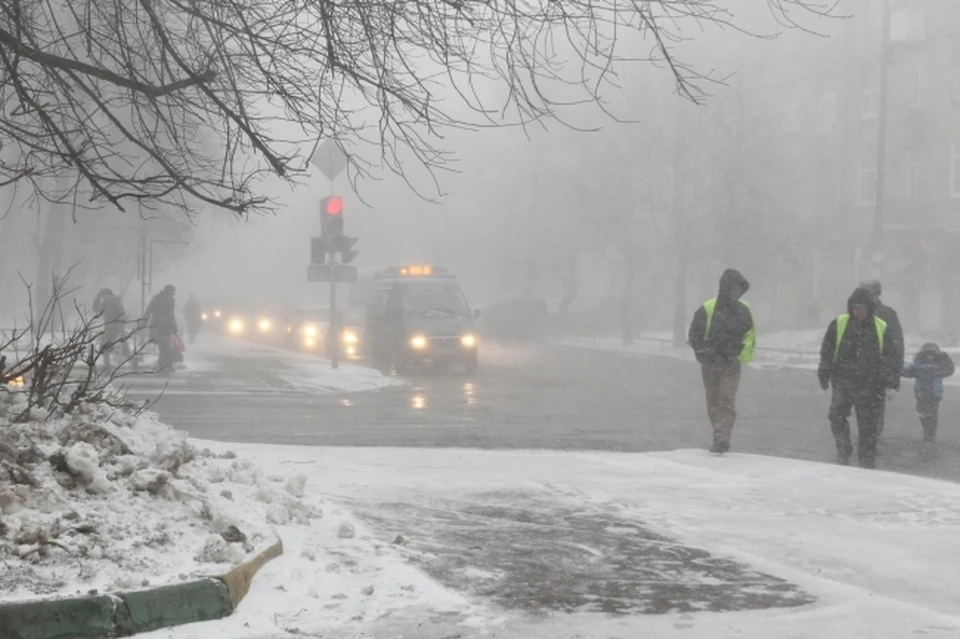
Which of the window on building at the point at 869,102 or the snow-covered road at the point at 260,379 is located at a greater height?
the window on building at the point at 869,102

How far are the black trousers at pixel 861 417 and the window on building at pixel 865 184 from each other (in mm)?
40049

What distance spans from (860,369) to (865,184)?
41277mm

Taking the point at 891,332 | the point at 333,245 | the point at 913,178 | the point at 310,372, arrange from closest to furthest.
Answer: the point at 891,332
the point at 333,245
the point at 310,372
the point at 913,178

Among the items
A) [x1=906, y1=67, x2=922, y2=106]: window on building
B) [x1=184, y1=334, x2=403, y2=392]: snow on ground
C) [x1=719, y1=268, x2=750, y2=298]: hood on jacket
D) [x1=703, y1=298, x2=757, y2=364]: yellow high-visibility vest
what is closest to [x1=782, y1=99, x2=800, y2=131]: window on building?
[x1=906, y1=67, x2=922, y2=106]: window on building

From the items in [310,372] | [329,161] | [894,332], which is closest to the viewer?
[894,332]

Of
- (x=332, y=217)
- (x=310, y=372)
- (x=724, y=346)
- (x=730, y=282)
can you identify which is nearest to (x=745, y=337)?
(x=724, y=346)

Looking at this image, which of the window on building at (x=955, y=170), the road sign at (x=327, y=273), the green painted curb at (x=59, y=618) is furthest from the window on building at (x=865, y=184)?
the green painted curb at (x=59, y=618)

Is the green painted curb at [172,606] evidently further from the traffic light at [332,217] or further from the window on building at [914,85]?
the window on building at [914,85]

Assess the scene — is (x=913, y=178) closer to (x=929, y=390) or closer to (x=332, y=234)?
(x=332, y=234)

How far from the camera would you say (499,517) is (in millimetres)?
8719

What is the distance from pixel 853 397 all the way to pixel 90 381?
701cm

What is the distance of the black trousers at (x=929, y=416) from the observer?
48.3 feet

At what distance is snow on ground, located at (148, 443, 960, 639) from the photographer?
5.79m

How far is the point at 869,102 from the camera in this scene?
50750 mm
